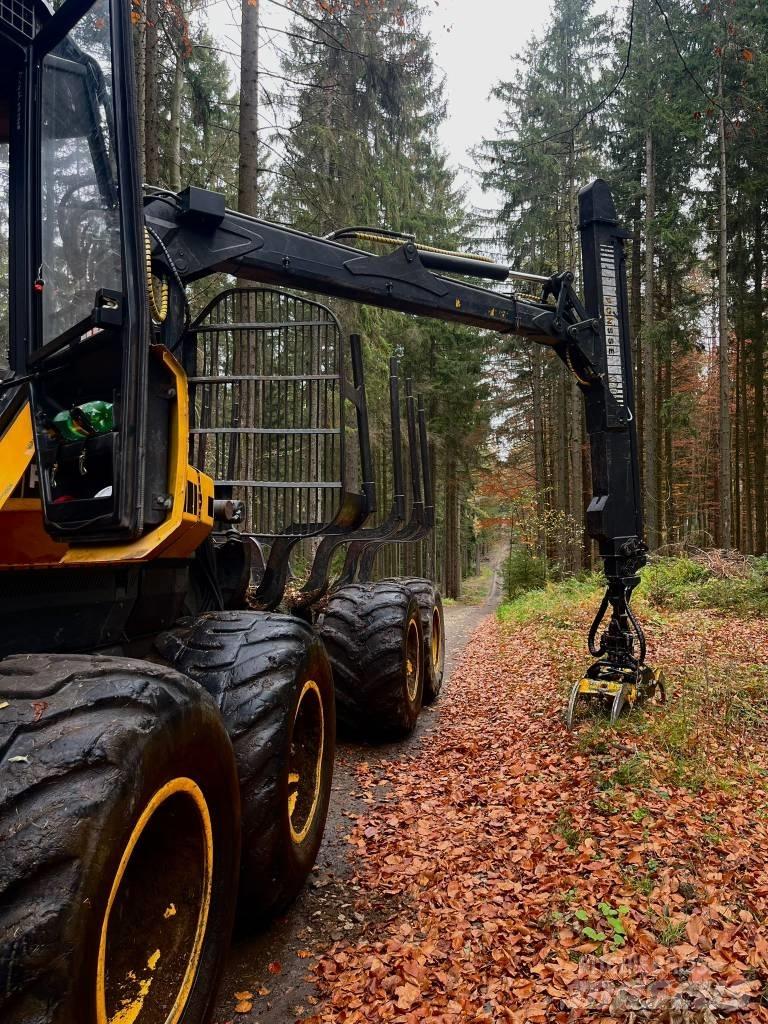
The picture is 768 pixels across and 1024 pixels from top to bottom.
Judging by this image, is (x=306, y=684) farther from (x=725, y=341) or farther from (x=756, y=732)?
(x=725, y=341)

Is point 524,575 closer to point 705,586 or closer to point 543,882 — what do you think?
point 705,586

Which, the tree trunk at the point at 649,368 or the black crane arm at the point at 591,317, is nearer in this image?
the black crane arm at the point at 591,317

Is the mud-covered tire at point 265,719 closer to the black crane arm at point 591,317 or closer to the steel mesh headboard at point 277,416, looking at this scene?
the steel mesh headboard at point 277,416

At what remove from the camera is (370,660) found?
556 cm

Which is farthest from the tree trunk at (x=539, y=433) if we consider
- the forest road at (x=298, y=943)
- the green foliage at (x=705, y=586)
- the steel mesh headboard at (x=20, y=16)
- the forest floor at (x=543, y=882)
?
the steel mesh headboard at (x=20, y=16)

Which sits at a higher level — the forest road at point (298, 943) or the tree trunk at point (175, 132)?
the tree trunk at point (175, 132)

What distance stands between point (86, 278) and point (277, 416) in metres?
3.35

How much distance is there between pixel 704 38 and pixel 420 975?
19.3 m

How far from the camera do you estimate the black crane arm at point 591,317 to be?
521 centimetres

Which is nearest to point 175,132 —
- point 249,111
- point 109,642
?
point 249,111

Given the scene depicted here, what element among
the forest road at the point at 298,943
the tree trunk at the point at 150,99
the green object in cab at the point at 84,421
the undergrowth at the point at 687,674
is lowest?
the forest road at the point at 298,943

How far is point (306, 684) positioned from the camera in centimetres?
318

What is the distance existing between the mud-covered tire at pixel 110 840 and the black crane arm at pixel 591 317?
362 cm

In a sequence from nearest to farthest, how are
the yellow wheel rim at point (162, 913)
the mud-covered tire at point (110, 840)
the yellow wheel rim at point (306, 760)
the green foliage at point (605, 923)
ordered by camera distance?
the mud-covered tire at point (110, 840) → the yellow wheel rim at point (162, 913) → the green foliage at point (605, 923) → the yellow wheel rim at point (306, 760)
